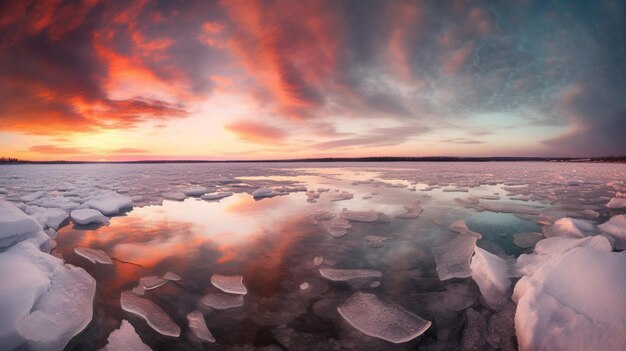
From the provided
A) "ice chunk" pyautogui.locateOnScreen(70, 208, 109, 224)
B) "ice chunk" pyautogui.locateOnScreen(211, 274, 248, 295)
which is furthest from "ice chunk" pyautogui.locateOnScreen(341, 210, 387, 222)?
"ice chunk" pyautogui.locateOnScreen(70, 208, 109, 224)

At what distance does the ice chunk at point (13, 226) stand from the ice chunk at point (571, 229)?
300 inches

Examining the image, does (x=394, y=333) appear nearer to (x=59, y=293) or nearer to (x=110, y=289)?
(x=110, y=289)

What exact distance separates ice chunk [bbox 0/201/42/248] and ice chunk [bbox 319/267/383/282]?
13.2 ft

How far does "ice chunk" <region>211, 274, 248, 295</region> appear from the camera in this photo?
278 cm

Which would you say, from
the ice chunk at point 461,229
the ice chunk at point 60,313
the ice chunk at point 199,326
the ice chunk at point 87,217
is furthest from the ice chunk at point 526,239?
the ice chunk at point 87,217

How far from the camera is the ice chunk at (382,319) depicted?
211 cm

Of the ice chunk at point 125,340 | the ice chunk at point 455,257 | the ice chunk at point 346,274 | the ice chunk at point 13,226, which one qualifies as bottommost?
the ice chunk at point 125,340

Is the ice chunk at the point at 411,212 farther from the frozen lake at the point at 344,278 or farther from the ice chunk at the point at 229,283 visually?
the ice chunk at the point at 229,283

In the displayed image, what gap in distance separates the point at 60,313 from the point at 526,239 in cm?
573

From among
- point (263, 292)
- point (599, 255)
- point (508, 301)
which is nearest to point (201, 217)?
point (263, 292)

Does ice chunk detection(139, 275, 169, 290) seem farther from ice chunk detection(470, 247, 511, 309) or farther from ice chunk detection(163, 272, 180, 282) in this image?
ice chunk detection(470, 247, 511, 309)

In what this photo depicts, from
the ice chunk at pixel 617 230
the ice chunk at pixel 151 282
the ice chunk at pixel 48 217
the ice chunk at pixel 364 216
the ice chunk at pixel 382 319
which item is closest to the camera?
the ice chunk at pixel 382 319

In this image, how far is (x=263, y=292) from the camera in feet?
9.05

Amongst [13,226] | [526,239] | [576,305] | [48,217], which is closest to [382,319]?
[576,305]
